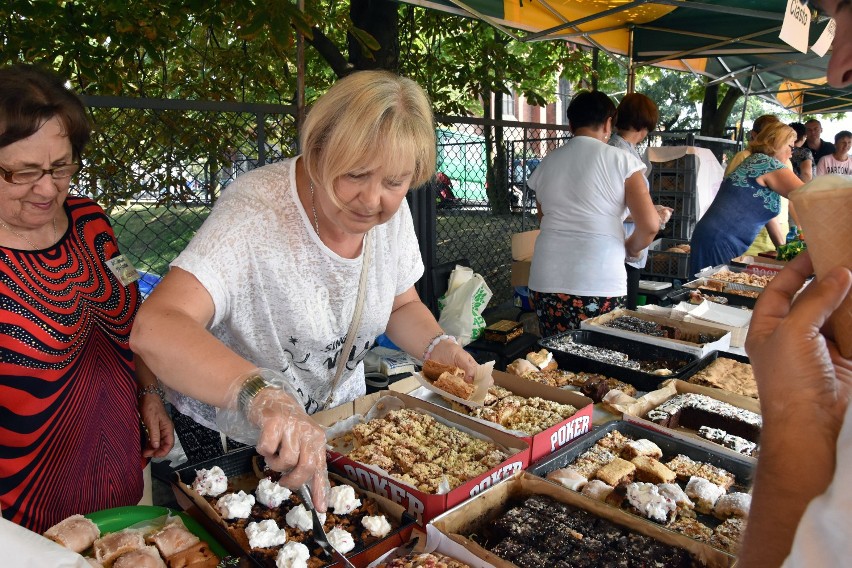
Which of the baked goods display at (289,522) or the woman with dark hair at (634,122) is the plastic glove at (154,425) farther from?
the woman with dark hair at (634,122)

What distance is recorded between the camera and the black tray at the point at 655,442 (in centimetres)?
207

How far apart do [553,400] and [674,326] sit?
1397 mm

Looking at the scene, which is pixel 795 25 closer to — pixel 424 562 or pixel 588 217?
pixel 588 217

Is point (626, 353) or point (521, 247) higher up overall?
point (521, 247)

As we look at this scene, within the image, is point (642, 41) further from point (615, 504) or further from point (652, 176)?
point (615, 504)

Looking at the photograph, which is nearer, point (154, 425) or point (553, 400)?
point (154, 425)

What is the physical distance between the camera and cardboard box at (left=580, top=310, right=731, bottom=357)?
10.3 feet

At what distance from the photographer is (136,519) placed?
168cm

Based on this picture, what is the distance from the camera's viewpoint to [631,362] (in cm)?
307

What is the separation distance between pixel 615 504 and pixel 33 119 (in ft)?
6.95

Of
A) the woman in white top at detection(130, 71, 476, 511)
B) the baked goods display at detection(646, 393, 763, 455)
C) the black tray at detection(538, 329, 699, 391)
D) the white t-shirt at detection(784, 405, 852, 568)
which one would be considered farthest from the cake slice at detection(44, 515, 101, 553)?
the black tray at detection(538, 329, 699, 391)

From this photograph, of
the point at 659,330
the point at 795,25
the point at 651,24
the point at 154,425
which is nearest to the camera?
the point at 154,425

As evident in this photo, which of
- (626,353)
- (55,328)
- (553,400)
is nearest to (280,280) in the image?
(55,328)

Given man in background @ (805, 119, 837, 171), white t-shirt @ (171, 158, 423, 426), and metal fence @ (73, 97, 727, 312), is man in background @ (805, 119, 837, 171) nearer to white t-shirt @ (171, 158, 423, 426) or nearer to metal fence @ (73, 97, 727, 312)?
metal fence @ (73, 97, 727, 312)
